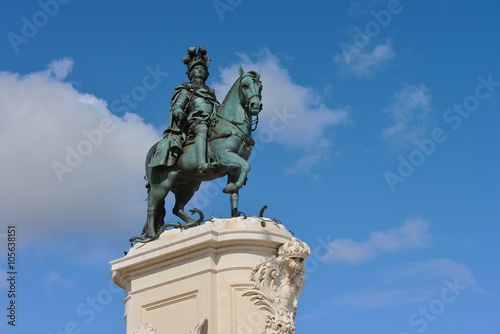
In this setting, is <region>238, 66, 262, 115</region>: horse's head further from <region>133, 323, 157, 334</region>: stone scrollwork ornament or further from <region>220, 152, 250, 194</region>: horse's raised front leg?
<region>133, 323, 157, 334</region>: stone scrollwork ornament

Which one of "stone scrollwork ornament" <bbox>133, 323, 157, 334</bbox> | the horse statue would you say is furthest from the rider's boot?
"stone scrollwork ornament" <bbox>133, 323, 157, 334</bbox>

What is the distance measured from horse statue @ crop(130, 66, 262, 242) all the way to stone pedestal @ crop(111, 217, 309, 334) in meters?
0.77

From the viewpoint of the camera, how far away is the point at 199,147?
17.3 m

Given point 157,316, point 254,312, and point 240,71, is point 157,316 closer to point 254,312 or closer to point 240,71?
point 254,312

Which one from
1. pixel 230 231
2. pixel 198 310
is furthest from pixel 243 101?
pixel 198 310

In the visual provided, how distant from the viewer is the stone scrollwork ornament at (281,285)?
15672mm

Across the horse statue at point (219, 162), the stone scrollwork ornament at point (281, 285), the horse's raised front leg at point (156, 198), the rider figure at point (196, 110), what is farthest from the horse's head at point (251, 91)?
the stone scrollwork ornament at point (281, 285)

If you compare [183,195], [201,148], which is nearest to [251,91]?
[201,148]

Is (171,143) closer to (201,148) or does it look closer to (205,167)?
(201,148)

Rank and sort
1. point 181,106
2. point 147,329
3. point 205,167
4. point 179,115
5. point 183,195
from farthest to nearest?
1. point 183,195
2. point 181,106
3. point 179,115
4. point 205,167
5. point 147,329

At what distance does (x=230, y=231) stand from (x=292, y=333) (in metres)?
2.25

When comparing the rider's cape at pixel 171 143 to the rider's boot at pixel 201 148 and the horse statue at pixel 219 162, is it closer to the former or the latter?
the horse statue at pixel 219 162

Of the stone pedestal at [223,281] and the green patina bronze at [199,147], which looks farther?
the green patina bronze at [199,147]

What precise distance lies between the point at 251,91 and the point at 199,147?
1.59 m
